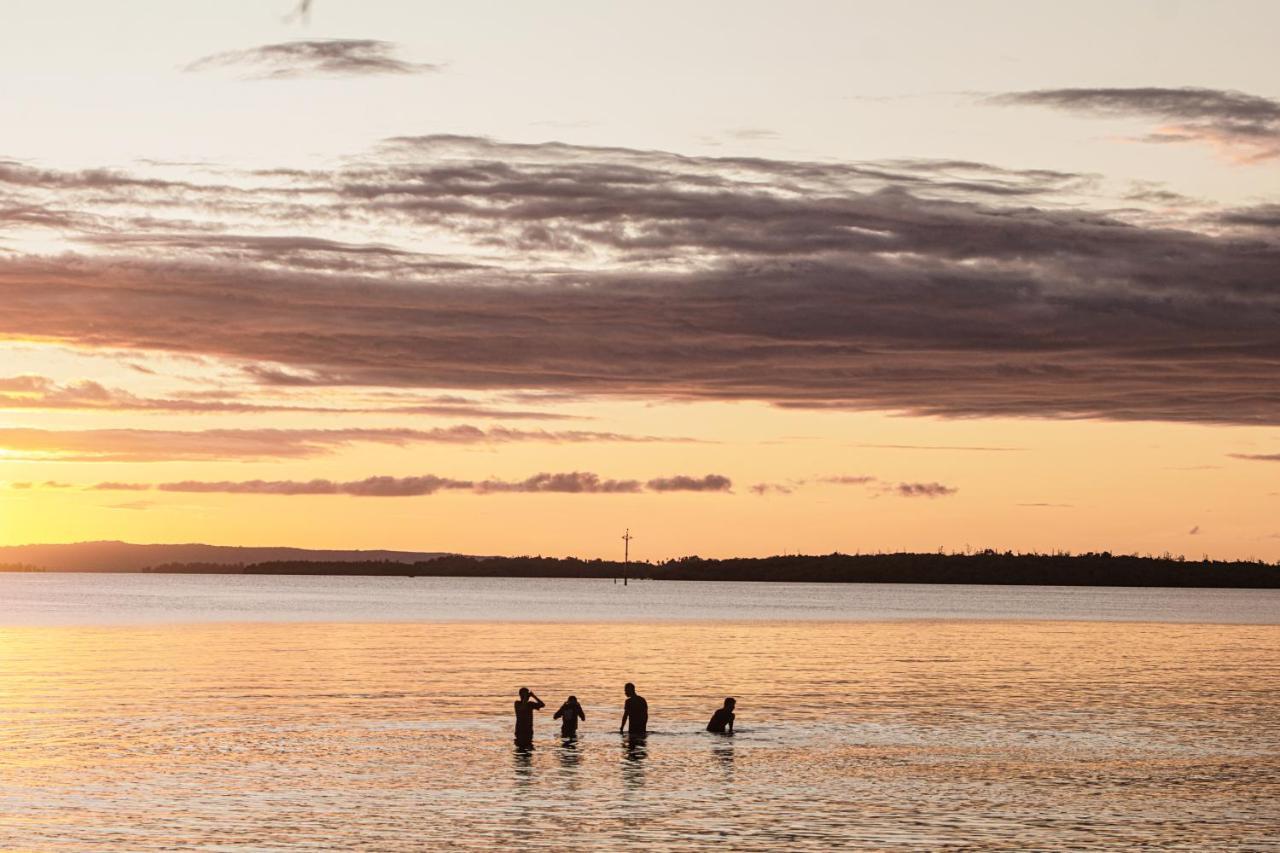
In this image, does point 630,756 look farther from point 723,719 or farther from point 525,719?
point 723,719

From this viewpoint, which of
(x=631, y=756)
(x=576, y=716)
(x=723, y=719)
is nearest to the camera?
(x=631, y=756)

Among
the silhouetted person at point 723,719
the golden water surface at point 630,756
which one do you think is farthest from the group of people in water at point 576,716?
the golden water surface at point 630,756

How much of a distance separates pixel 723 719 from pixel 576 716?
5.52m

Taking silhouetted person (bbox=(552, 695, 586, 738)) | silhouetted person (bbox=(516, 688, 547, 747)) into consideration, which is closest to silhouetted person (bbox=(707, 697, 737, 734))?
silhouetted person (bbox=(552, 695, 586, 738))

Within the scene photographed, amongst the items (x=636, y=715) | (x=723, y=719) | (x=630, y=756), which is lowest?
(x=630, y=756)

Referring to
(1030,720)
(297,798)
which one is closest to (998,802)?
(297,798)

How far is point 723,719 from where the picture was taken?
6012 centimetres

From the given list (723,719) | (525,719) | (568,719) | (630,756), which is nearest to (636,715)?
(568,719)

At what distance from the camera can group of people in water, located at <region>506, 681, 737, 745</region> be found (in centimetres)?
5572

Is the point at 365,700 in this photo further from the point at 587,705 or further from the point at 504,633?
the point at 504,633

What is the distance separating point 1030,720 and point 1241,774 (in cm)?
1850

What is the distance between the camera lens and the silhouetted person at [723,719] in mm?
60000

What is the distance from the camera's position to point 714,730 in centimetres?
6044

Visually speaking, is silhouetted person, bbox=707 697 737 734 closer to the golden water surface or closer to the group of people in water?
the group of people in water
